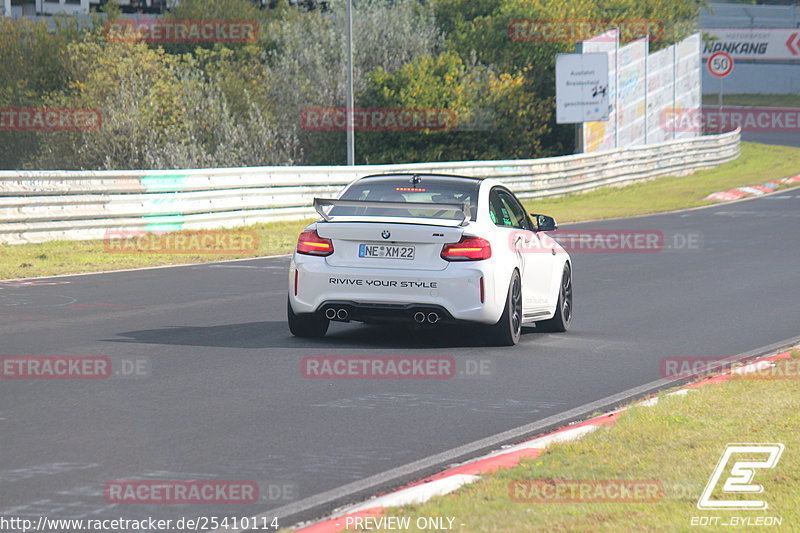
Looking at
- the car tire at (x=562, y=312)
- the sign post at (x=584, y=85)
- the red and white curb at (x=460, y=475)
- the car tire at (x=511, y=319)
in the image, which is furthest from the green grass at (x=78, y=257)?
the sign post at (x=584, y=85)

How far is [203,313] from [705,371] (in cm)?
554

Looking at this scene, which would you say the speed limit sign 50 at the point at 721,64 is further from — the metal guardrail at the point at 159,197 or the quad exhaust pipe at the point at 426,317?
the quad exhaust pipe at the point at 426,317

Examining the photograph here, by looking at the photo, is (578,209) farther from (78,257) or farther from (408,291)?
(408,291)

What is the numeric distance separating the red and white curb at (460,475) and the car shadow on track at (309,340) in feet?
10.6

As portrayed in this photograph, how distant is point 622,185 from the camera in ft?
121

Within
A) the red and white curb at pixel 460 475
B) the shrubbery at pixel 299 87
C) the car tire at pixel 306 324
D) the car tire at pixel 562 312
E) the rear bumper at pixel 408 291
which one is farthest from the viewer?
the shrubbery at pixel 299 87

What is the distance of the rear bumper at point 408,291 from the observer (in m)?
10.2

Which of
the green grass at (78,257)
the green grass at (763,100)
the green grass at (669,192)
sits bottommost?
the green grass at (669,192)

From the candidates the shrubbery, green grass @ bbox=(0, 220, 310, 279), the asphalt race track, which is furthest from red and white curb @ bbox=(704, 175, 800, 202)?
the asphalt race track

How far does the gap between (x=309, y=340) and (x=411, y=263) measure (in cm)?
130

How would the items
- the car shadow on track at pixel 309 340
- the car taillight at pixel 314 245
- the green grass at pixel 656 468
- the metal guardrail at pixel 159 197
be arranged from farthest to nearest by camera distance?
the metal guardrail at pixel 159 197 < the car shadow on track at pixel 309 340 < the car taillight at pixel 314 245 < the green grass at pixel 656 468

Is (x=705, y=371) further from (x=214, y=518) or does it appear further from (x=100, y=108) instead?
(x=100, y=108)

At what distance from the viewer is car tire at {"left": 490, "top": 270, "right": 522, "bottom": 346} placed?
34.9ft

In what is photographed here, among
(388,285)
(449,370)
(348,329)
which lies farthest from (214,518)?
(348,329)
